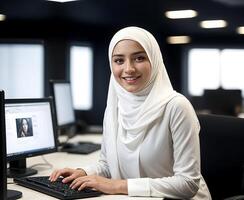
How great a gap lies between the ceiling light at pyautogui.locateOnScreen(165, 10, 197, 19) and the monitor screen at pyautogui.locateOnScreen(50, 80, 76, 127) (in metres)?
2.76

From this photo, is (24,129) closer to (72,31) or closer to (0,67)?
(0,67)

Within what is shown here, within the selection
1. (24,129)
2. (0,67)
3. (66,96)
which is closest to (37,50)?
(0,67)

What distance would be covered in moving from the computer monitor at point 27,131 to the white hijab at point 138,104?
1.47ft

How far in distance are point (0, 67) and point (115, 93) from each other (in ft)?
11.3

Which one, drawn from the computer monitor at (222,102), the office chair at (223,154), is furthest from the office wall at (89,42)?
the office chair at (223,154)

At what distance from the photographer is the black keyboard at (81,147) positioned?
2.66 metres

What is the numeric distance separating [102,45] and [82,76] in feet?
1.91

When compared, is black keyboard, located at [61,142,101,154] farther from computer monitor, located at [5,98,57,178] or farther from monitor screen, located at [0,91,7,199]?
monitor screen, located at [0,91,7,199]

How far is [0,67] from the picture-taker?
4.92 metres

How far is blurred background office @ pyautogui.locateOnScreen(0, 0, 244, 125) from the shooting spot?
194 inches

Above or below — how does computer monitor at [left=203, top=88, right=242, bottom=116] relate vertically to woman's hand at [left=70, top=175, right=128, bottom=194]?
above

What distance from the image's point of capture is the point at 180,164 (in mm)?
1587

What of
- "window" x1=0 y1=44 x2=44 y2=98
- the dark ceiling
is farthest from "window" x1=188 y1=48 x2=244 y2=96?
"window" x1=0 y1=44 x2=44 y2=98

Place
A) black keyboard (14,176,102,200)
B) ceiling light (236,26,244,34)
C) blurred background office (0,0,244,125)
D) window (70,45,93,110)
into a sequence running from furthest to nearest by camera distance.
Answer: ceiling light (236,26,244,34) → window (70,45,93,110) → blurred background office (0,0,244,125) → black keyboard (14,176,102,200)
